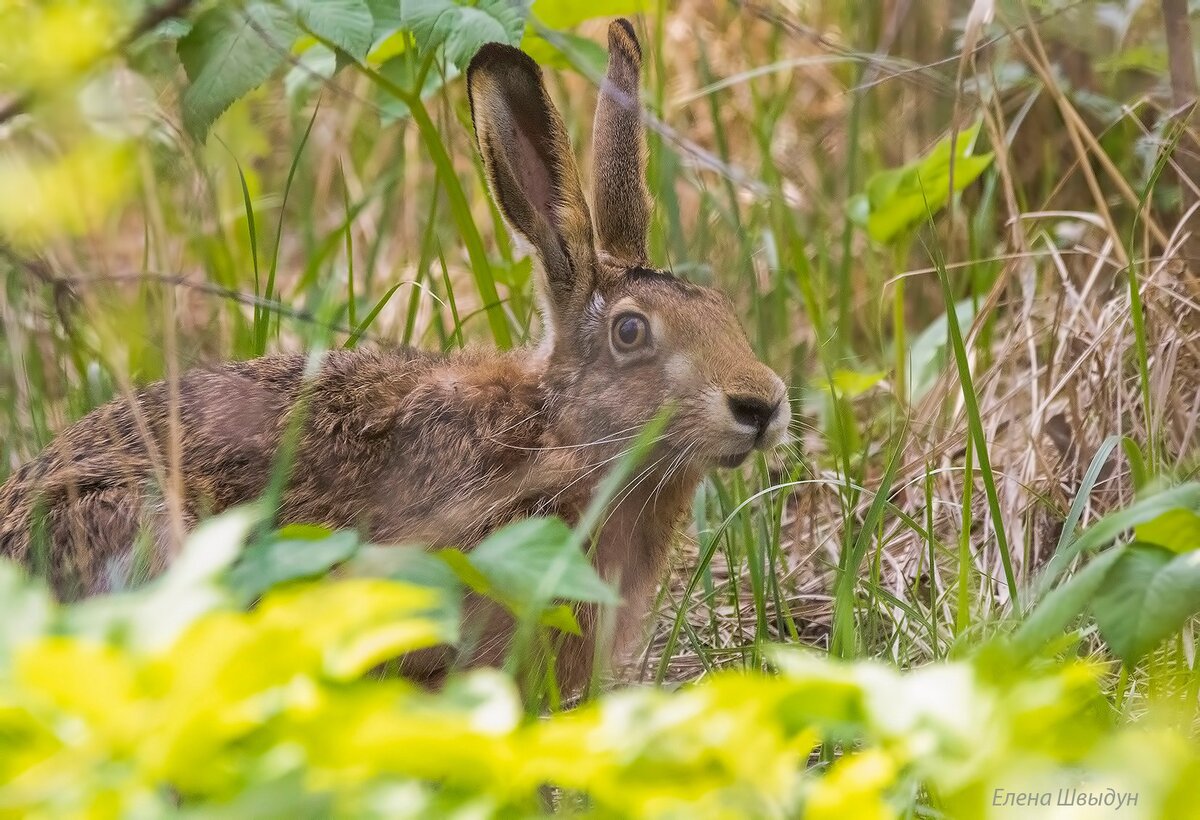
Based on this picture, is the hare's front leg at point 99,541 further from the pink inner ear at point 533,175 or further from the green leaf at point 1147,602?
the green leaf at point 1147,602

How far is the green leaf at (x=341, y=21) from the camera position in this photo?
2719 millimetres

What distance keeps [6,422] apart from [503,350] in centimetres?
162

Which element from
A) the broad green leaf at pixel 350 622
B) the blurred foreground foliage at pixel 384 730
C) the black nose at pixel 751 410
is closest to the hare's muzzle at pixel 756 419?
the black nose at pixel 751 410

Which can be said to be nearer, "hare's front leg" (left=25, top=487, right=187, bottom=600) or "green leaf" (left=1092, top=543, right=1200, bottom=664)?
"green leaf" (left=1092, top=543, right=1200, bottom=664)

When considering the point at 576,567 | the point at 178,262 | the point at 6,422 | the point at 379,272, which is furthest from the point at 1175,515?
the point at 379,272

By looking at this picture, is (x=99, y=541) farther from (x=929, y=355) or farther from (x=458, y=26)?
(x=929, y=355)

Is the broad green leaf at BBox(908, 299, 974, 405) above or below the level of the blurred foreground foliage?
below

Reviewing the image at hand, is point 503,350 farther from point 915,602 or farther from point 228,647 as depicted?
point 228,647

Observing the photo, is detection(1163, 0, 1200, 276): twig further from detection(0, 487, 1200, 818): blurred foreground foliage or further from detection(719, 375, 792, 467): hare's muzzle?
detection(0, 487, 1200, 818): blurred foreground foliage

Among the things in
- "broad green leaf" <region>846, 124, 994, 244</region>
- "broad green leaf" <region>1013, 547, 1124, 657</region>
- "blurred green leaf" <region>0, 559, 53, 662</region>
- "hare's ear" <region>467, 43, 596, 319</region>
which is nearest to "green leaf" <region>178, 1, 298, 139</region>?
"hare's ear" <region>467, 43, 596, 319</region>

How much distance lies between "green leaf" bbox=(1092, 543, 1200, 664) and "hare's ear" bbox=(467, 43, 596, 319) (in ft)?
6.82

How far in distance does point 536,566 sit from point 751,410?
1.59 metres

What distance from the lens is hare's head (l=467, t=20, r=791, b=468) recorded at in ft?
10.8

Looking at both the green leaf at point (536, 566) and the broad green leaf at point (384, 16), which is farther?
the broad green leaf at point (384, 16)
